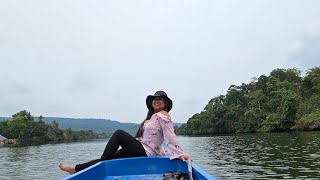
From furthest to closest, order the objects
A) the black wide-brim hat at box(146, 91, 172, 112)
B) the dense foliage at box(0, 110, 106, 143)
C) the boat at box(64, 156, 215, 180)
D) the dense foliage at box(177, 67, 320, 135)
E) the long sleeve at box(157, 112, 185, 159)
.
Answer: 1. the dense foliage at box(0, 110, 106, 143)
2. the dense foliage at box(177, 67, 320, 135)
3. the black wide-brim hat at box(146, 91, 172, 112)
4. the boat at box(64, 156, 215, 180)
5. the long sleeve at box(157, 112, 185, 159)

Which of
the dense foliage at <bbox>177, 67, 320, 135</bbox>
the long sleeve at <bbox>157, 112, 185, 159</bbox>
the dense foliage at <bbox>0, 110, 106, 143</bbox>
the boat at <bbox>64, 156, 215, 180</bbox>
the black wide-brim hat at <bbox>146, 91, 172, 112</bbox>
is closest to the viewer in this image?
the long sleeve at <bbox>157, 112, 185, 159</bbox>

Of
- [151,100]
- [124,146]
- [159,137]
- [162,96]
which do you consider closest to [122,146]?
[124,146]

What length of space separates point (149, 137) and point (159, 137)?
166 millimetres

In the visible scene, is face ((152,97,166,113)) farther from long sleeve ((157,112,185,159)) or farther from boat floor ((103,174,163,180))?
boat floor ((103,174,163,180))

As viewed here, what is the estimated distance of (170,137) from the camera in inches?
197

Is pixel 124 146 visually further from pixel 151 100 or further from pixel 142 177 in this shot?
pixel 151 100

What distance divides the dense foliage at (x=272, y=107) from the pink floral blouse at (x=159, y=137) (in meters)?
51.3

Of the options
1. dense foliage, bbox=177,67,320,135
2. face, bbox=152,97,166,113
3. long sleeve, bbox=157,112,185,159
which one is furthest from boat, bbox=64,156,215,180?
dense foliage, bbox=177,67,320,135

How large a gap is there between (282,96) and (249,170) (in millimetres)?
56275

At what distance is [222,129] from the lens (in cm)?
9188

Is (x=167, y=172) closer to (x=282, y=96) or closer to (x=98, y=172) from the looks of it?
(x=98, y=172)

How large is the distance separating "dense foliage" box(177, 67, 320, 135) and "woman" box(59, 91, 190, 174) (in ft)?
169

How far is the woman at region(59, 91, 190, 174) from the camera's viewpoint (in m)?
5.20

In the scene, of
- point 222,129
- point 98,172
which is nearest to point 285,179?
point 98,172
